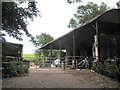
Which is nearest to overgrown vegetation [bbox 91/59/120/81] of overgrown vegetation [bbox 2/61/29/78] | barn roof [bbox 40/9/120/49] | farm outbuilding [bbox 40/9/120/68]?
farm outbuilding [bbox 40/9/120/68]

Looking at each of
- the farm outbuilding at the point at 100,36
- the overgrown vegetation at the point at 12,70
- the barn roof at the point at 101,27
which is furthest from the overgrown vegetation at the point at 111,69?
the overgrown vegetation at the point at 12,70

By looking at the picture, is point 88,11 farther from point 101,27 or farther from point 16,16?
point 16,16

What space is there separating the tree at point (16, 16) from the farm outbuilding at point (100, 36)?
23.9 feet

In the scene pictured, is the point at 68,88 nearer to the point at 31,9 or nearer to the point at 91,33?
the point at 31,9

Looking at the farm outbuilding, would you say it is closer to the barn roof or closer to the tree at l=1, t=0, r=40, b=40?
the barn roof

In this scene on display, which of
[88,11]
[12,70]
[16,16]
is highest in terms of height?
[88,11]

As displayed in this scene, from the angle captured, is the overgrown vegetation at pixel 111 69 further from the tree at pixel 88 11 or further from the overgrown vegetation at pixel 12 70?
the tree at pixel 88 11

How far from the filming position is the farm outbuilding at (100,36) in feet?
63.7

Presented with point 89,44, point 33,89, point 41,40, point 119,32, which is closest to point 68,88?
point 33,89

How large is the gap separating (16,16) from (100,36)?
13802 millimetres

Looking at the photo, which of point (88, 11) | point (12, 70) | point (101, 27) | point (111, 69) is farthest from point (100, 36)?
point (88, 11)

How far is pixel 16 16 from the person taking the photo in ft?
39.3

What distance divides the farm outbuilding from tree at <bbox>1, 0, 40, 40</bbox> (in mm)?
7274

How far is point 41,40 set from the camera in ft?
191
